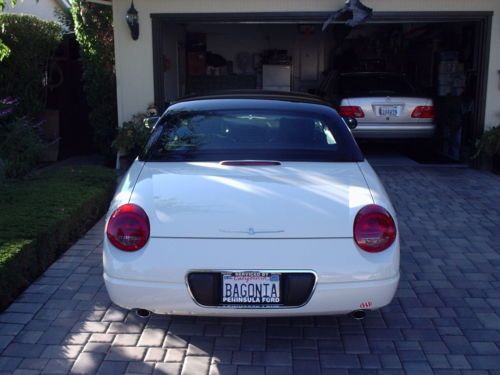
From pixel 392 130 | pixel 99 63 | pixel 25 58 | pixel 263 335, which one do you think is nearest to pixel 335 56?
pixel 392 130

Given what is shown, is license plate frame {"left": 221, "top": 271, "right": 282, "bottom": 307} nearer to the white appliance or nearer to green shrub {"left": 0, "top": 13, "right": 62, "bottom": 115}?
green shrub {"left": 0, "top": 13, "right": 62, "bottom": 115}

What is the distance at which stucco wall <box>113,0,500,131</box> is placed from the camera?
9.11 meters

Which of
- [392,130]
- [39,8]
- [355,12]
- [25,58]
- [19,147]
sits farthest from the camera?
[39,8]

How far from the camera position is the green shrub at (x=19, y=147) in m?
8.37

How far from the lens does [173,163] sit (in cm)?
410

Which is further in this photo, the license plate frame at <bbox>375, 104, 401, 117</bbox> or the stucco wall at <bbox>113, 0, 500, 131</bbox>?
the license plate frame at <bbox>375, 104, 401, 117</bbox>

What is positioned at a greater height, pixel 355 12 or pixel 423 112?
pixel 355 12

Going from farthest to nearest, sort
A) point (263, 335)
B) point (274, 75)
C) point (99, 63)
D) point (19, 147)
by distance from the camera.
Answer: point (274, 75), point (99, 63), point (19, 147), point (263, 335)

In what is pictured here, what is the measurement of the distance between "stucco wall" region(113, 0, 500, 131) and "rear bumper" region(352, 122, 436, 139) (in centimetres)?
107

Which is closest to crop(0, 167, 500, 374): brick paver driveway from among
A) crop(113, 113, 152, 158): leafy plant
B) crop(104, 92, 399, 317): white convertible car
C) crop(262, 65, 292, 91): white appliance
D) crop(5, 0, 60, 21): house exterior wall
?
crop(104, 92, 399, 317): white convertible car

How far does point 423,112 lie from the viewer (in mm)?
9844

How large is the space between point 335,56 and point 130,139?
914 cm

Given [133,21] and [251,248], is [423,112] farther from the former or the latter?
[251,248]

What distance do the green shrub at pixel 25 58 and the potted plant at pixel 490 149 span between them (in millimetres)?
7427
